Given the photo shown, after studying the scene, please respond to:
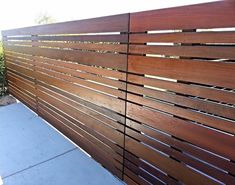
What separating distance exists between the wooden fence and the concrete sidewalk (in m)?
0.16

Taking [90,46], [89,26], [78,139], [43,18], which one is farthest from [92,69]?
[43,18]

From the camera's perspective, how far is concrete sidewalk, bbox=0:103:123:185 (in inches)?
105

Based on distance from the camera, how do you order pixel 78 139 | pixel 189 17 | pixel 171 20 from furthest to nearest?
pixel 78 139 < pixel 171 20 < pixel 189 17

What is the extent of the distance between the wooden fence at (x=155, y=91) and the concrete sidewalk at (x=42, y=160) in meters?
0.16

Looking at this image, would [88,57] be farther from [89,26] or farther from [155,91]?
[155,91]

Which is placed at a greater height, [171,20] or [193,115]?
[171,20]

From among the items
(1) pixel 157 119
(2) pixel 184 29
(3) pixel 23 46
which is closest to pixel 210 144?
(1) pixel 157 119

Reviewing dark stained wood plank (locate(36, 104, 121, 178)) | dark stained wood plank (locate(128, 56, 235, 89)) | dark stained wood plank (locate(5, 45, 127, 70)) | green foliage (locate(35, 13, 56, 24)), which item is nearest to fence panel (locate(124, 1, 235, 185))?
dark stained wood plank (locate(128, 56, 235, 89))

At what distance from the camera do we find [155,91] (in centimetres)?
196

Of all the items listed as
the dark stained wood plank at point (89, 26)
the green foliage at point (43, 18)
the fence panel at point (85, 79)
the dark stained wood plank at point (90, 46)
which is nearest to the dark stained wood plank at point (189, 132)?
the fence panel at point (85, 79)

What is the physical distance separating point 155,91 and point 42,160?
6.25 feet

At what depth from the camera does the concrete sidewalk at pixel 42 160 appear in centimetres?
266

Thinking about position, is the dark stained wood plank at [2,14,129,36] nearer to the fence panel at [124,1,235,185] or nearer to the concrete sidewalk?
the fence panel at [124,1,235,185]

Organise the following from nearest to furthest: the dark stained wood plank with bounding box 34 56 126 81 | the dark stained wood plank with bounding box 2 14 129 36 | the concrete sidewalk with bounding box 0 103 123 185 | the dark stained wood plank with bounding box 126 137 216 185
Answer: the dark stained wood plank with bounding box 126 137 216 185, the dark stained wood plank with bounding box 2 14 129 36, the dark stained wood plank with bounding box 34 56 126 81, the concrete sidewalk with bounding box 0 103 123 185
